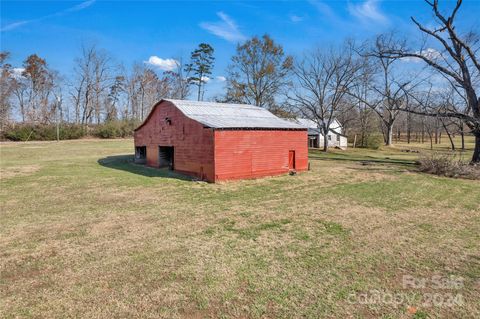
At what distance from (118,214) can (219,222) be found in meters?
3.00

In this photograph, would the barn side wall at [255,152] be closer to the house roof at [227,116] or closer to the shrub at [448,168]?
the house roof at [227,116]

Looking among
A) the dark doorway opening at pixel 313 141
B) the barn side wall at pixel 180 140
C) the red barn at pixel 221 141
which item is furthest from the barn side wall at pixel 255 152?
the dark doorway opening at pixel 313 141

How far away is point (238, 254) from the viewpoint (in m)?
5.65

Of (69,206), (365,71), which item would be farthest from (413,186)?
(365,71)

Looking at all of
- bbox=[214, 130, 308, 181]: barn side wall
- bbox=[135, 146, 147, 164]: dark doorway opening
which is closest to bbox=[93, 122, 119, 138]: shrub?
bbox=[135, 146, 147, 164]: dark doorway opening

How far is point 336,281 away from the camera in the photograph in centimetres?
461

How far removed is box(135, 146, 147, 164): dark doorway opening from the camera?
2116cm

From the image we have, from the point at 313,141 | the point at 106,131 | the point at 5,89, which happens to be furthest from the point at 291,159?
the point at 5,89

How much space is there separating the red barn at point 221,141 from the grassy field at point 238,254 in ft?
10.2

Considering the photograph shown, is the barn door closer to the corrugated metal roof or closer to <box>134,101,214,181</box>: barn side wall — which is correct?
the corrugated metal roof

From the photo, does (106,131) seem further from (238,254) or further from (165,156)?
(238,254)

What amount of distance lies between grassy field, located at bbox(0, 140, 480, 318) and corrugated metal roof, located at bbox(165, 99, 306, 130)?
468 centimetres

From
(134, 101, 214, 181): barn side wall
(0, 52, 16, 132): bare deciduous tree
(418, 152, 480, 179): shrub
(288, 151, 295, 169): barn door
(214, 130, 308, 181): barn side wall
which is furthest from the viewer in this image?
(0, 52, 16, 132): bare deciduous tree

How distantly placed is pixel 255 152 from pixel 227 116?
3041mm
